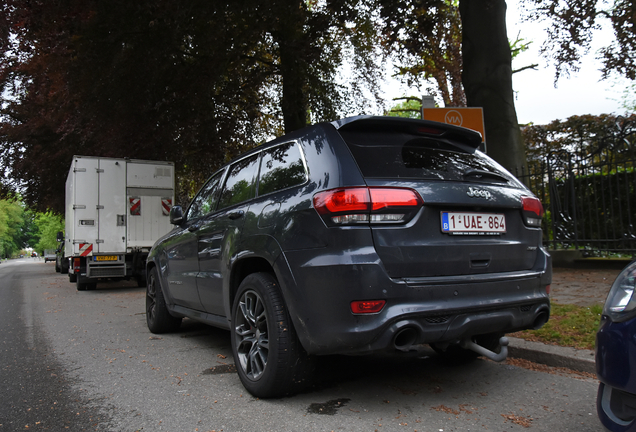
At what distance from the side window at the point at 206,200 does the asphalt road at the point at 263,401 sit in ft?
4.62

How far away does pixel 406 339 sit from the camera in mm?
3029

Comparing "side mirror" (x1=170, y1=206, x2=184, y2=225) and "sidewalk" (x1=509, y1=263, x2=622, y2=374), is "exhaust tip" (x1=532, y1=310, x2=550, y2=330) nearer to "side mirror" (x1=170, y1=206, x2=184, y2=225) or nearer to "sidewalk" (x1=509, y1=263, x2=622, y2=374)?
"sidewalk" (x1=509, y1=263, x2=622, y2=374)

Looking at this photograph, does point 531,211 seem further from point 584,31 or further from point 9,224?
point 9,224

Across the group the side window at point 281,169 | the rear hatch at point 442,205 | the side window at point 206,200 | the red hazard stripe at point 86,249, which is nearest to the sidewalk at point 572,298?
the rear hatch at point 442,205

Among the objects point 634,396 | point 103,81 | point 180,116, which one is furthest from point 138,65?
point 634,396

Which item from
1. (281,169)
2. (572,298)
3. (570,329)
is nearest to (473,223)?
(281,169)

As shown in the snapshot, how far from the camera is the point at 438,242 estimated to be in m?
3.14

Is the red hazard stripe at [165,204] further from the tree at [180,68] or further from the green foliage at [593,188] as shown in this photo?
the green foliage at [593,188]

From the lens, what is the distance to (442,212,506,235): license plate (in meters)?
3.21

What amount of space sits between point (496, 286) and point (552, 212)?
7686mm

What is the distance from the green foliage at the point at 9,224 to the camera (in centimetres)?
8812

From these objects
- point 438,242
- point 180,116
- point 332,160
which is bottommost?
point 438,242

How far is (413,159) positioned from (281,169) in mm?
1008

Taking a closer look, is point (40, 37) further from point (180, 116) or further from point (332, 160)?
point (332, 160)
